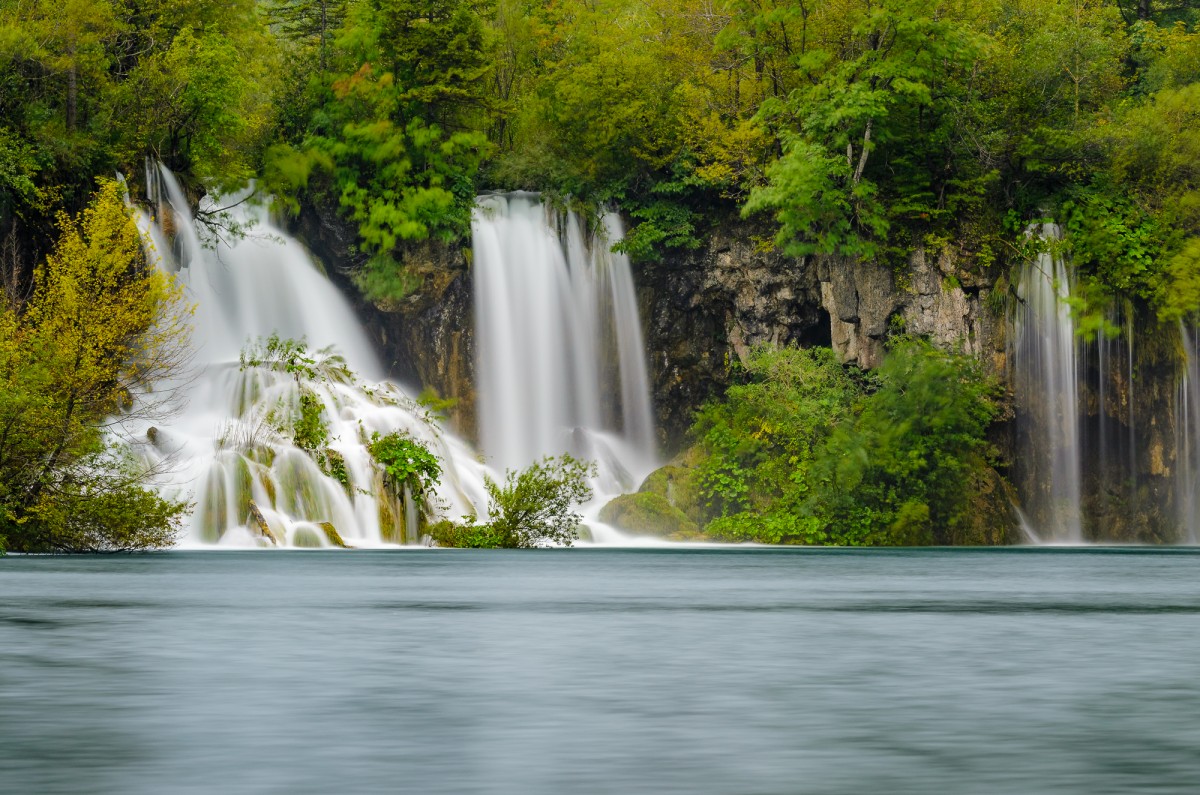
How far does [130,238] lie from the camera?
26.9 m

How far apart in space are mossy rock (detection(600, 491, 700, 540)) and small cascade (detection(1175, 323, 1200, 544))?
1514 centimetres

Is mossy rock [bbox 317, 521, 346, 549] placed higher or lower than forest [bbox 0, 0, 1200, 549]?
lower

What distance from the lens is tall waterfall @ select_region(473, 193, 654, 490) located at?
44156 millimetres

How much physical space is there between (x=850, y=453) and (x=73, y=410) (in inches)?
811

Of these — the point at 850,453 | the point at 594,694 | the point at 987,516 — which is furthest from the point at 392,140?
the point at 594,694

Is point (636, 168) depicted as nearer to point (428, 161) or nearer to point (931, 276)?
point (428, 161)

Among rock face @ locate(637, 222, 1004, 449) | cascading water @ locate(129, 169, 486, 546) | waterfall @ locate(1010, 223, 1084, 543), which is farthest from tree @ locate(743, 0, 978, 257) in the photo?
cascading water @ locate(129, 169, 486, 546)

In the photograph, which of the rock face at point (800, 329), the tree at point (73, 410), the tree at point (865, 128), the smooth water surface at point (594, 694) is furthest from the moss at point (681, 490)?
the smooth water surface at point (594, 694)

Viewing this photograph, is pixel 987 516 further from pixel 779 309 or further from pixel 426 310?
pixel 426 310

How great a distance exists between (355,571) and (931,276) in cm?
2671

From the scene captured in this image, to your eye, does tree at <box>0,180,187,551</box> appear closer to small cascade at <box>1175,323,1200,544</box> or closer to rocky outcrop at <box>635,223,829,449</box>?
rocky outcrop at <box>635,223,829,449</box>

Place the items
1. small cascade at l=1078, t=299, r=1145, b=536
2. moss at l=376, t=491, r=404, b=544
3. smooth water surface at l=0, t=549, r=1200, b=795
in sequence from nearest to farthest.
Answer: smooth water surface at l=0, t=549, r=1200, b=795 < moss at l=376, t=491, r=404, b=544 < small cascade at l=1078, t=299, r=1145, b=536

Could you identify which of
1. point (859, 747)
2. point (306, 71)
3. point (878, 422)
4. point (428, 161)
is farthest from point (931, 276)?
point (859, 747)

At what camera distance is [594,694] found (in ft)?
21.0
